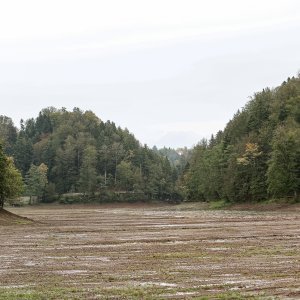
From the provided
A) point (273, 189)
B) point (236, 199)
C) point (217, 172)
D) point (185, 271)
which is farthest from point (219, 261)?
point (217, 172)

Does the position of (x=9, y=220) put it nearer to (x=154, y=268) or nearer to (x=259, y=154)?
(x=154, y=268)

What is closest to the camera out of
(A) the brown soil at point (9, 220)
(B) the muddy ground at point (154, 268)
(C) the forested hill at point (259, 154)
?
(B) the muddy ground at point (154, 268)

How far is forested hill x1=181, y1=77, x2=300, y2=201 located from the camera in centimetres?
10594

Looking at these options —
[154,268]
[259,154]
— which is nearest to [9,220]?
[154,268]

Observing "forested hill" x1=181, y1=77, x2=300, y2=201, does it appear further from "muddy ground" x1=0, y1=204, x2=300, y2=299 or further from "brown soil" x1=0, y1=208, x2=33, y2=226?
"muddy ground" x1=0, y1=204, x2=300, y2=299

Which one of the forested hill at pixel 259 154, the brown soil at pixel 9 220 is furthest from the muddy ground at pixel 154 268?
the forested hill at pixel 259 154

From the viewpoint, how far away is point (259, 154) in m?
120

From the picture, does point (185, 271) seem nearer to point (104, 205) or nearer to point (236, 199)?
point (236, 199)

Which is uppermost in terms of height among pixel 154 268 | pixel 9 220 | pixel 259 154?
pixel 259 154

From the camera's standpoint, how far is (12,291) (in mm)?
20688

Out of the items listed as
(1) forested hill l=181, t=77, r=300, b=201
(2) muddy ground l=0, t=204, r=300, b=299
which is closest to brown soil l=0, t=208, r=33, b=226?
(2) muddy ground l=0, t=204, r=300, b=299

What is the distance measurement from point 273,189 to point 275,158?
18.3ft

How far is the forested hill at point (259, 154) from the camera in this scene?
348ft

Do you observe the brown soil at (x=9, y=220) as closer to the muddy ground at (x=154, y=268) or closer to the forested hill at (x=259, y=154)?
the muddy ground at (x=154, y=268)
